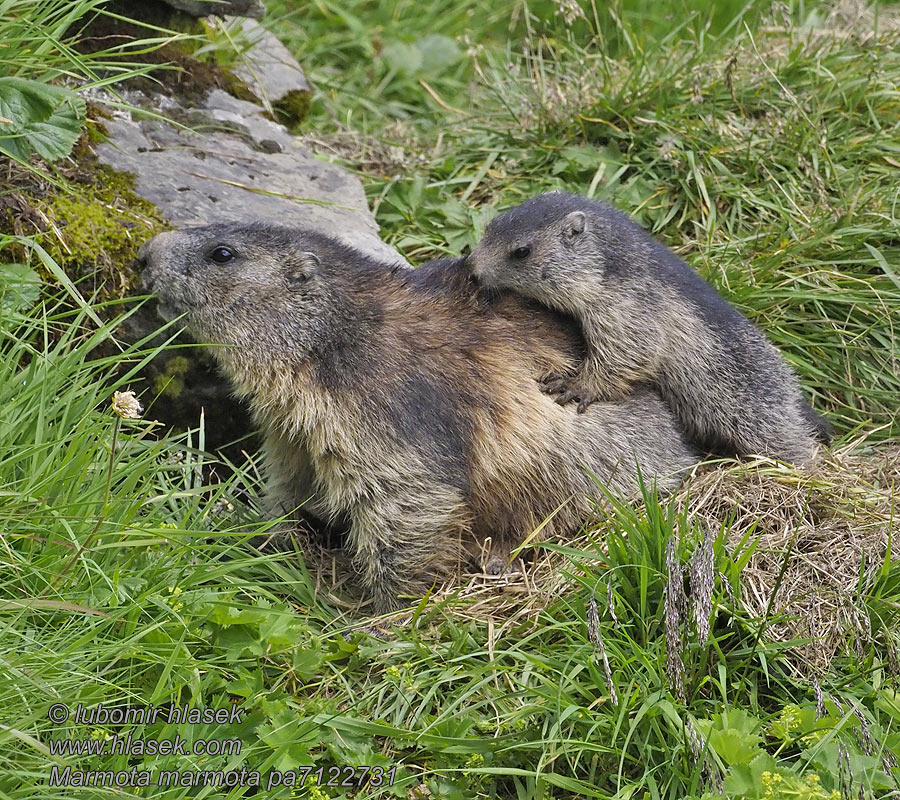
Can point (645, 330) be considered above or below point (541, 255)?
below

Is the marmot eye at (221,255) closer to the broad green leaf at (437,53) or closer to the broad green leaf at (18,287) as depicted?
the broad green leaf at (18,287)

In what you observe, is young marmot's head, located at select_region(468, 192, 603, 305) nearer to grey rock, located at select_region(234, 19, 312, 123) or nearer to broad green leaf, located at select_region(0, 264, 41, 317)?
broad green leaf, located at select_region(0, 264, 41, 317)

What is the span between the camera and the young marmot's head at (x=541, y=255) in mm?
5934

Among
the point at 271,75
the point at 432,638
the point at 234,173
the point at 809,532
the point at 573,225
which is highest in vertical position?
the point at 573,225

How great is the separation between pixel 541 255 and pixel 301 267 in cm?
141

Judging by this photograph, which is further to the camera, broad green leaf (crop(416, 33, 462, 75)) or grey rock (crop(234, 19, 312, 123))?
broad green leaf (crop(416, 33, 462, 75))

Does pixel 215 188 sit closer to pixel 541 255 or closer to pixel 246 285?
pixel 246 285

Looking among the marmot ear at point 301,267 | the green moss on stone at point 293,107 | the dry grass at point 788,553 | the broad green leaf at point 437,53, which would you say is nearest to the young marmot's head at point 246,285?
the marmot ear at point 301,267

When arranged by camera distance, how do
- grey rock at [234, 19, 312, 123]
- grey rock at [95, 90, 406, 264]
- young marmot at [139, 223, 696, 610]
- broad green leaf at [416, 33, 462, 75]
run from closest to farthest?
young marmot at [139, 223, 696, 610]
grey rock at [95, 90, 406, 264]
grey rock at [234, 19, 312, 123]
broad green leaf at [416, 33, 462, 75]

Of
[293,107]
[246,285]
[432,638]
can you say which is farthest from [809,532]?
[293,107]

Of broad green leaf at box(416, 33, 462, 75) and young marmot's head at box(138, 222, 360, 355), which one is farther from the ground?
young marmot's head at box(138, 222, 360, 355)

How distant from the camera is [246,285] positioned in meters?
5.39

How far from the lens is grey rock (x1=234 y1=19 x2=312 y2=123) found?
7.93 m

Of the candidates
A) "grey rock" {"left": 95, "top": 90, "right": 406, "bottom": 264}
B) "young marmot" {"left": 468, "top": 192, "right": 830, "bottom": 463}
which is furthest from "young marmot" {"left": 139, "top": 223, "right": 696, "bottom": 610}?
"grey rock" {"left": 95, "top": 90, "right": 406, "bottom": 264}
